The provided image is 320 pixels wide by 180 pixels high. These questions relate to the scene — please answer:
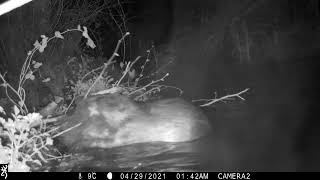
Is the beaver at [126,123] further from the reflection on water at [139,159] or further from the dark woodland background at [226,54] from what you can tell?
the dark woodland background at [226,54]

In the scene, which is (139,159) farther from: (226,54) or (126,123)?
(226,54)

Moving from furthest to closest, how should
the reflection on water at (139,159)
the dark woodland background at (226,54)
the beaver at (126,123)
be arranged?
1. the beaver at (126,123)
2. the dark woodland background at (226,54)
3. the reflection on water at (139,159)

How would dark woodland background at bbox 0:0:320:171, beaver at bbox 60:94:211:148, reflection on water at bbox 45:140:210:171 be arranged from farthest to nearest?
beaver at bbox 60:94:211:148
dark woodland background at bbox 0:0:320:171
reflection on water at bbox 45:140:210:171

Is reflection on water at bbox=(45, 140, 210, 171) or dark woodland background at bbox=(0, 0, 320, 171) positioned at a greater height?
dark woodland background at bbox=(0, 0, 320, 171)

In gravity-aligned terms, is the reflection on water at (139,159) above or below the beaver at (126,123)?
below

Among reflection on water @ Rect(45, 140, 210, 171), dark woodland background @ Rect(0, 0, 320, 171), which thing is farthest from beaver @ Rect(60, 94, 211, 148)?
dark woodland background @ Rect(0, 0, 320, 171)

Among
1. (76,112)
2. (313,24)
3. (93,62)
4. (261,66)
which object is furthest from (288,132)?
(313,24)

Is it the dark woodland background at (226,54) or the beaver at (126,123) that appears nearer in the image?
the dark woodland background at (226,54)

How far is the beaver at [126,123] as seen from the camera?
721 centimetres

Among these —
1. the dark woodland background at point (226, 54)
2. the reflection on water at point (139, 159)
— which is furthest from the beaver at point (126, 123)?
the dark woodland background at point (226, 54)

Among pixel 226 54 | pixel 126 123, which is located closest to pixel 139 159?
pixel 126 123

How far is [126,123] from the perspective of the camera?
7.32m

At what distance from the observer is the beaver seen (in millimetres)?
7207

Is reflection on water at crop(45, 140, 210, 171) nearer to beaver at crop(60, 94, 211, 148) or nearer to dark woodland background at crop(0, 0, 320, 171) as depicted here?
beaver at crop(60, 94, 211, 148)
